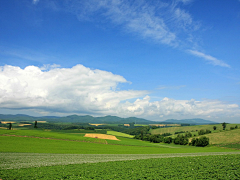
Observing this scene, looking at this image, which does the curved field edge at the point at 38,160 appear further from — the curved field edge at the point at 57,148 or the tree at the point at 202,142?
the tree at the point at 202,142

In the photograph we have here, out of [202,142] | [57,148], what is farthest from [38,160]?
[202,142]

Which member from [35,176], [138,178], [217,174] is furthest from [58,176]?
[217,174]

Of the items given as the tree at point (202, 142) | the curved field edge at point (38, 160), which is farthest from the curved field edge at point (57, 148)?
the tree at point (202, 142)

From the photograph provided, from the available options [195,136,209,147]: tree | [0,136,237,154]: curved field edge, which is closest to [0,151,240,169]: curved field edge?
[0,136,237,154]: curved field edge

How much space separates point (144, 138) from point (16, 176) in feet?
485

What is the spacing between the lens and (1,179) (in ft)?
61.1

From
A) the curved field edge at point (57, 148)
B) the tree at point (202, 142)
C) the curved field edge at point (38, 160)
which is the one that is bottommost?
the tree at point (202, 142)

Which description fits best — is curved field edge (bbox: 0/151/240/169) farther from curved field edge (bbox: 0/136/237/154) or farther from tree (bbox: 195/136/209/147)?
tree (bbox: 195/136/209/147)

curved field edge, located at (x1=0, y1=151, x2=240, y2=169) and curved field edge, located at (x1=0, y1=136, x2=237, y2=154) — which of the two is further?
curved field edge, located at (x1=0, y1=136, x2=237, y2=154)

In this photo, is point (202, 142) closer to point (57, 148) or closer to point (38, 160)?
point (57, 148)

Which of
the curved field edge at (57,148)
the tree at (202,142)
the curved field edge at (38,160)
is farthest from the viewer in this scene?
the tree at (202,142)

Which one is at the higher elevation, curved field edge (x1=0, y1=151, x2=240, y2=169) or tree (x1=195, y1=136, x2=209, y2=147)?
curved field edge (x1=0, y1=151, x2=240, y2=169)

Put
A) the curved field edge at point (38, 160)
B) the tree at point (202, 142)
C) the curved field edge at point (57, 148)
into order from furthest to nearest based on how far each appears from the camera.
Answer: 1. the tree at point (202, 142)
2. the curved field edge at point (57, 148)
3. the curved field edge at point (38, 160)

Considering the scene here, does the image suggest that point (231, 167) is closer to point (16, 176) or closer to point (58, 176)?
Result: point (58, 176)
